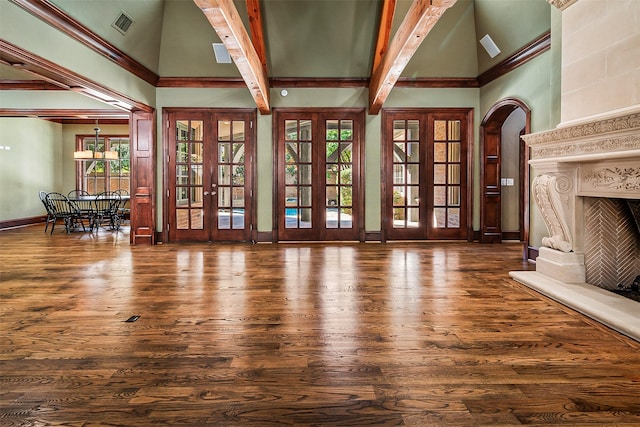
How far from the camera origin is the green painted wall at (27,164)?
8836 mm

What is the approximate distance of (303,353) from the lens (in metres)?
2.19

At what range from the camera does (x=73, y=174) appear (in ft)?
35.7

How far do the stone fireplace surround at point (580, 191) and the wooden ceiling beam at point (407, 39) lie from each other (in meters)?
1.57

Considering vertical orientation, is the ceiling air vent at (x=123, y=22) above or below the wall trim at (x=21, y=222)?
above

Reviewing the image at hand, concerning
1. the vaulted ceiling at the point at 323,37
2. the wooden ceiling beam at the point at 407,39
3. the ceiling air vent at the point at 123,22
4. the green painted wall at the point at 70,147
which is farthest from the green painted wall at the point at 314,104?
the green painted wall at the point at 70,147

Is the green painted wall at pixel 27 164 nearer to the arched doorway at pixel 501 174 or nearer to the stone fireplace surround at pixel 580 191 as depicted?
the arched doorway at pixel 501 174

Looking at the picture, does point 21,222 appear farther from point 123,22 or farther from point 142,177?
point 123,22

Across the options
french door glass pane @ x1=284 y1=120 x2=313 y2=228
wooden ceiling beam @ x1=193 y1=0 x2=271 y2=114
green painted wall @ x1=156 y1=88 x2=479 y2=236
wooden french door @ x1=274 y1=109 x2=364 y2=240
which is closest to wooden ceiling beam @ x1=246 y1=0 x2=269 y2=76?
wooden ceiling beam @ x1=193 y1=0 x2=271 y2=114

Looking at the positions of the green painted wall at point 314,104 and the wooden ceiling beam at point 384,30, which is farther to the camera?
the green painted wall at point 314,104

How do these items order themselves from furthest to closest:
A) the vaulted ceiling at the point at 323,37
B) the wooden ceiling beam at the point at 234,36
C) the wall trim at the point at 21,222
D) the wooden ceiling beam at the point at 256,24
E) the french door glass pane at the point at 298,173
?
the wall trim at the point at 21,222
the french door glass pane at the point at 298,173
the vaulted ceiling at the point at 323,37
the wooden ceiling beam at the point at 256,24
the wooden ceiling beam at the point at 234,36

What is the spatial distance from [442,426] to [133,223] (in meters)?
6.41

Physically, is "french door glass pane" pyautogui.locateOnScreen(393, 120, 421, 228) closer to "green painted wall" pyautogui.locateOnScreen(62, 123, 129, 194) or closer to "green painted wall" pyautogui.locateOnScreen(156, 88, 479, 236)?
Answer: "green painted wall" pyautogui.locateOnScreen(156, 88, 479, 236)

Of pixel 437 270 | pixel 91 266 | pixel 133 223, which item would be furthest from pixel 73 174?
pixel 437 270

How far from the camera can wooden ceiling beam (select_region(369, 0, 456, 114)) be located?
126 inches
